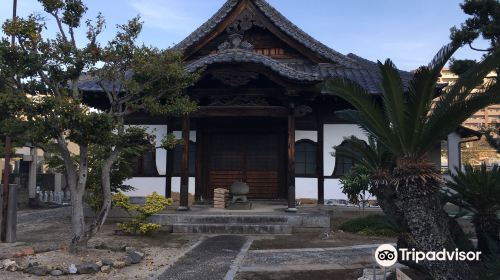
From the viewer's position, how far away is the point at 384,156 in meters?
7.20

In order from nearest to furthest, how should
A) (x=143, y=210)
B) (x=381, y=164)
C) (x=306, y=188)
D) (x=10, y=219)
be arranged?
(x=381, y=164) → (x=10, y=219) → (x=143, y=210) → (x=306, y=188)

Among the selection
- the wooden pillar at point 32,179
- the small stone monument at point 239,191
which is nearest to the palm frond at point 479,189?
the small stone monument at point 239,191

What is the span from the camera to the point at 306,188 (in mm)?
15328

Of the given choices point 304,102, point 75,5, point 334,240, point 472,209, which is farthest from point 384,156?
point 304,102

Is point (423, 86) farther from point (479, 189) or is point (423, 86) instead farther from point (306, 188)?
point (306, 188)

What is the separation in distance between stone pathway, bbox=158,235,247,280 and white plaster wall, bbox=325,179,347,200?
16.4 feet

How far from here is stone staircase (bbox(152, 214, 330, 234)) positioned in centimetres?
1182

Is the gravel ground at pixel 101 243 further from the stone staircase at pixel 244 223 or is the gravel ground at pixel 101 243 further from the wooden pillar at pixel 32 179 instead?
the wooden pillar at pixel 32 179

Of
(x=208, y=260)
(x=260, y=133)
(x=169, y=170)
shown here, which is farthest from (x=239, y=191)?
(x=208, y=260)

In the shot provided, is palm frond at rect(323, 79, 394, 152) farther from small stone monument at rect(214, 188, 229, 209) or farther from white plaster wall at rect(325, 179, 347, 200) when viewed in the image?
white plaster wall at rect(325, 179, 347, 200)

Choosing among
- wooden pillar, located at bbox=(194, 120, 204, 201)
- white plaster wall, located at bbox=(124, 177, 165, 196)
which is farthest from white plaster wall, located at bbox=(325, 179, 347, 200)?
white plaster wall, located at bbox=(124, 177, 165, 196)

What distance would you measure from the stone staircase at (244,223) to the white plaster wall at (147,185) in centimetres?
348

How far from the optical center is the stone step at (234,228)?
11.8 metres

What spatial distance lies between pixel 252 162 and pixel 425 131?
34.6 ft
